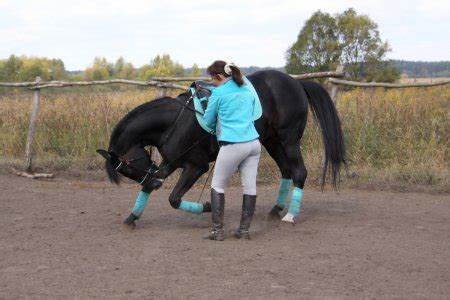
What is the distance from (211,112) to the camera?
618 centimetres

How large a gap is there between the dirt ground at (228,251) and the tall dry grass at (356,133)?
133cm

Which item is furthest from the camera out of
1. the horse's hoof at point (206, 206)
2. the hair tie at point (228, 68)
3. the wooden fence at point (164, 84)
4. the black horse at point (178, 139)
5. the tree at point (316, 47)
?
the tree at point (316, 47)

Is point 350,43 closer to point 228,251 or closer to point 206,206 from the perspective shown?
point 206,206

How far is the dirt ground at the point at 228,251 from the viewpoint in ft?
15.7

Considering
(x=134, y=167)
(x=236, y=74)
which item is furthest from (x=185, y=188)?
(x=236, y=74)

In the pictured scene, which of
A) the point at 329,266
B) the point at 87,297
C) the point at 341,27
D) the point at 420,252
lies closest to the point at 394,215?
the point at 420,252

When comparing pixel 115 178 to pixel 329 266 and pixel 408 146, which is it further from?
pixel 408 146

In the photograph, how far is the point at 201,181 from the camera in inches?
417

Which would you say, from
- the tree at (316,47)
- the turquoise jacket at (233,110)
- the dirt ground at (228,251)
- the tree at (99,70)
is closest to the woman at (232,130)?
the turquoise jacket at (233,110)

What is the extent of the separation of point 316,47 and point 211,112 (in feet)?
47.5

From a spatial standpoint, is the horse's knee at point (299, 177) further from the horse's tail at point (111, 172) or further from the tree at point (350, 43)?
the tree at point (350, 43)

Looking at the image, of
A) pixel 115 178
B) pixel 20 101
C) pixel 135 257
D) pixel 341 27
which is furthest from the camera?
pixel 341 27

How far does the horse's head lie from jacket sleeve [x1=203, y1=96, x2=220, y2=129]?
932mm

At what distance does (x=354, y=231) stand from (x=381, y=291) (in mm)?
2113
